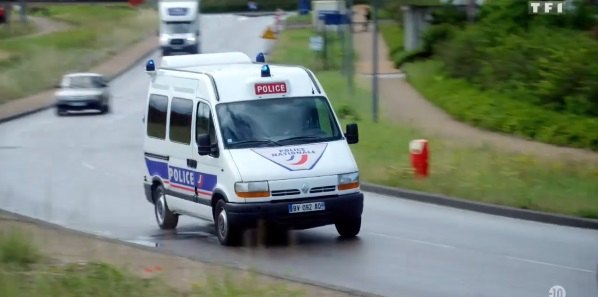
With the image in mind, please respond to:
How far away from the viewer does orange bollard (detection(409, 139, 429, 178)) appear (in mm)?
23812

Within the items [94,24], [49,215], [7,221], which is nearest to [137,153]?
[49,215]

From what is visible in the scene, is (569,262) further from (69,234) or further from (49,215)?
(49,215)

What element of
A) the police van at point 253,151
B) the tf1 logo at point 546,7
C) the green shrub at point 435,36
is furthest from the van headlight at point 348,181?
the green shrub at point 435,36

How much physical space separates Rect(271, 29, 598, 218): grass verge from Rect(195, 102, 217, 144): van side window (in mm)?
5705

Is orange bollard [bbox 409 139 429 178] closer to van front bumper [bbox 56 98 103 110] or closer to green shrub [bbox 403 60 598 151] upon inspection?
green shrub [bbox 403 60 598 151]

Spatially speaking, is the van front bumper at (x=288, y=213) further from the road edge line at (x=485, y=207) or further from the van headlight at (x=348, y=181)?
the road edge line at (x=485, y=207)

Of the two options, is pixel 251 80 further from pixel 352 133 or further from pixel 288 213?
pixel 288 213

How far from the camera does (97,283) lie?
419 inches

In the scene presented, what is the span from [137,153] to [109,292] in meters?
24.3

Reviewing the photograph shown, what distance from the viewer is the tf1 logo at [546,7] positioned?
3975cm

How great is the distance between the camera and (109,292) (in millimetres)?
10242

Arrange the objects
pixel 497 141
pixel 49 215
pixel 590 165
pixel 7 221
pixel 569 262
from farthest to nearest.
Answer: pixel 497 141 < pixel 590 165 < pixel 49 215 < pixel 7 221 < pixel 569 262

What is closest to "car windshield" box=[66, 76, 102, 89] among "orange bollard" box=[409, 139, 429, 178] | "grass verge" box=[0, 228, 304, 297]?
"orange bollard" box=[409, 139, 429, 178]

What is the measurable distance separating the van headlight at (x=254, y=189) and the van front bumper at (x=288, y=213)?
0.11 metres
